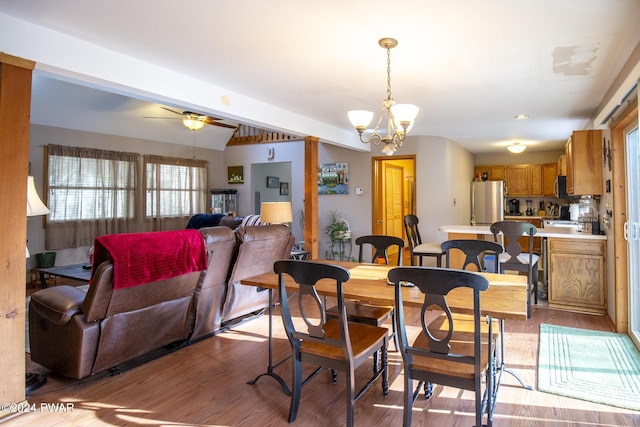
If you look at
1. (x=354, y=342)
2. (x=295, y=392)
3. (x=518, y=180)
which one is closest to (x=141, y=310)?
(x=295, y=392)

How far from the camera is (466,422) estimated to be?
2164mm

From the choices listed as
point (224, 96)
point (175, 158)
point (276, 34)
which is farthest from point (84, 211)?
point (276, 34)

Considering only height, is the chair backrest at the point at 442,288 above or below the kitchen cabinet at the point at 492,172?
below

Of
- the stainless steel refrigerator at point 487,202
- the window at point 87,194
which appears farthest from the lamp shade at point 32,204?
the stainless steel refrigerator at point 487,202

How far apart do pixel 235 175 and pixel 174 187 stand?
143cm

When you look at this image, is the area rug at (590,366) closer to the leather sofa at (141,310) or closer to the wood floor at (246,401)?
the wood floor at (246,401)

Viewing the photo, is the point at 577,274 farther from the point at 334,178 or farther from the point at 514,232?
the point at 334,178

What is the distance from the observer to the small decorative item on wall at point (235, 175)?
8922 mm

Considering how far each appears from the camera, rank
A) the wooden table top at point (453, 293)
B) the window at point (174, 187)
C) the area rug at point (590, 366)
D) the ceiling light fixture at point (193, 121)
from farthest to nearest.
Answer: the window at point (174, 187)
the ceiling light fixture at point (193, 121)
the area rug at point (590, 366)
the wooden table top at point (453, 293)

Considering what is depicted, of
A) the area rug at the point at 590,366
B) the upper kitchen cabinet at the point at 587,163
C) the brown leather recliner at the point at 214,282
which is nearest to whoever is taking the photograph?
the area rug at the point at 590,366

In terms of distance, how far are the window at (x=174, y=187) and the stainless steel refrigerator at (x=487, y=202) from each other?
19.9ft

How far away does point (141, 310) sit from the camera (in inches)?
111

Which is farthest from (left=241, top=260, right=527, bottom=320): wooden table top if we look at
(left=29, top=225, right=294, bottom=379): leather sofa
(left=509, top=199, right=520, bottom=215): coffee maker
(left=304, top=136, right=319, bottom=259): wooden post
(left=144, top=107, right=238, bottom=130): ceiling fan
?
(left=509, top=199, right=520, bottom=215): coffee maker

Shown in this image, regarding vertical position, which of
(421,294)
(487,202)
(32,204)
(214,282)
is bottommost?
(214,282)
